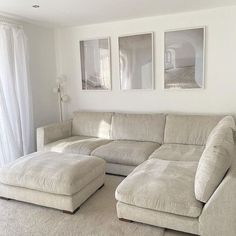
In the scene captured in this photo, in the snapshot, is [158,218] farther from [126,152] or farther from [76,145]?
[76,145]

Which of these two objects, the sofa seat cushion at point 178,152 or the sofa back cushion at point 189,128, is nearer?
the sofa seat cushion at point 178,152

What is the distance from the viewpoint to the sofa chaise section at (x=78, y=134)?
11.1ft

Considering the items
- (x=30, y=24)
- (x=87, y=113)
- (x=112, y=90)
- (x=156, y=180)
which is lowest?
(x=156, y=180)

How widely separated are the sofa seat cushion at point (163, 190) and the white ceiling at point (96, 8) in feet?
6.61

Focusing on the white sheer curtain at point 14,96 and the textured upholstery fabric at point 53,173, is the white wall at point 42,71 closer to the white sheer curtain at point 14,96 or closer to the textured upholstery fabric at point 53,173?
the white sheer curtain at point 14,96

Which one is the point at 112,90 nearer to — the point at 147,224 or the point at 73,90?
the point at 73,90

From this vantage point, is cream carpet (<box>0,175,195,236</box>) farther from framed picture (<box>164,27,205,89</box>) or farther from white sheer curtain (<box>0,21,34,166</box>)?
framed picture (<box>164,27,205,89</box>)

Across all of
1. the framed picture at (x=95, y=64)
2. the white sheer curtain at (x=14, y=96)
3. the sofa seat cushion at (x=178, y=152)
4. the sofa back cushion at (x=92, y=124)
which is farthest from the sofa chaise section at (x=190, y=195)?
the framed picture at (x=95, y=64)

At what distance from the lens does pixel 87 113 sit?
160 inches

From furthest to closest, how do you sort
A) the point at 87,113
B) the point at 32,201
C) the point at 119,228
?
the point at 87,113 < the point at 32,201 < the point at 119,228

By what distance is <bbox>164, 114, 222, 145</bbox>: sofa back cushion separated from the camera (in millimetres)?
3203

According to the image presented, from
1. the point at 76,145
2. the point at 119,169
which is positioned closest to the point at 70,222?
the point at 119,169

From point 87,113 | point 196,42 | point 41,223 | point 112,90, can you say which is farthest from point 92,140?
point 196,42

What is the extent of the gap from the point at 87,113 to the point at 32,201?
1.87m
